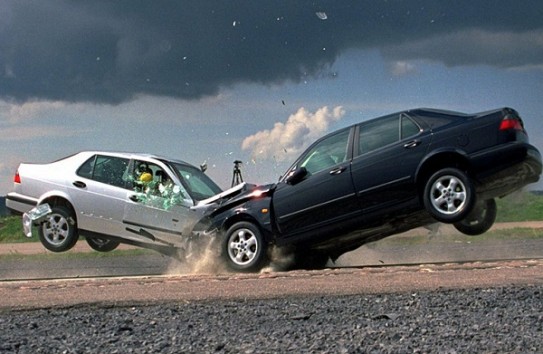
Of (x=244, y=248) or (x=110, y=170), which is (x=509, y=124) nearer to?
(x=244, y=248)

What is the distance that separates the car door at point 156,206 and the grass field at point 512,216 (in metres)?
2.69

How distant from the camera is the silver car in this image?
45.0 feet

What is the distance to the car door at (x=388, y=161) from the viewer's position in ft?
37.6

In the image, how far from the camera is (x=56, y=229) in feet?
47.5

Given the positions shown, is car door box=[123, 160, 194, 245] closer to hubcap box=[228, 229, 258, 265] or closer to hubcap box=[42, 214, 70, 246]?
hubcap box=[42, 214, 70, 246]

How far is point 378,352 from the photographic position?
6066mm

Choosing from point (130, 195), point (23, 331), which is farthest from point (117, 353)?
point (130, 195)

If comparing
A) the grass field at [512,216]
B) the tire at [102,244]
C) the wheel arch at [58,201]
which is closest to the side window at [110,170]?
the wheel arch at [58,201]

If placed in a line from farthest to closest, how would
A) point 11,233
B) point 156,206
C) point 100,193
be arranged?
point 11,233, point 100,193, point 156,206

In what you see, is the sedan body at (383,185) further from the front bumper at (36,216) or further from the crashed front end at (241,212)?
the front bumper at (36,216)

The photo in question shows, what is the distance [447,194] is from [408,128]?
1103 mm

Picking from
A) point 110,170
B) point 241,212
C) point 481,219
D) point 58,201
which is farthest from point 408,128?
point 58,201

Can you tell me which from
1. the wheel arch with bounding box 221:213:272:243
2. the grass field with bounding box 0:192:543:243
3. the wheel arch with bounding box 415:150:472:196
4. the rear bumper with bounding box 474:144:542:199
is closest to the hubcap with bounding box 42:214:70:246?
the grass field with bounding box 0:192:543:243

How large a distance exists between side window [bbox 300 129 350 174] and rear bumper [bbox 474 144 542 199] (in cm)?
193
